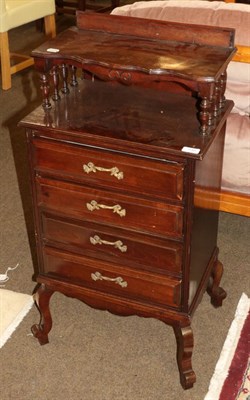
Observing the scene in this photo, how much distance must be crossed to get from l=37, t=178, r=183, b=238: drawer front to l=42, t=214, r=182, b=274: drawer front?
0.10 feet

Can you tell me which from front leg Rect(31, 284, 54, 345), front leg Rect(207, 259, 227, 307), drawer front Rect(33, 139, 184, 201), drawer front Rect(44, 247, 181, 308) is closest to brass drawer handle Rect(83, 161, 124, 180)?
drawer front Rect(33, 139, 184, 201)

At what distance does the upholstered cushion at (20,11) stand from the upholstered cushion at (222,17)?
1659 millimetres

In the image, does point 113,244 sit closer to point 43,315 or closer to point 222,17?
point 43,315

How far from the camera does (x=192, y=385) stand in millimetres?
1899

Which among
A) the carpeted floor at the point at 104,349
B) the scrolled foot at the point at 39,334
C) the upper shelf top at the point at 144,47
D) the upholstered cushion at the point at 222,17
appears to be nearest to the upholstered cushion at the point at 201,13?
the upholstered cushion at the point at 222,17

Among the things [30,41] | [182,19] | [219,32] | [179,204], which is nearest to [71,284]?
[179,204]

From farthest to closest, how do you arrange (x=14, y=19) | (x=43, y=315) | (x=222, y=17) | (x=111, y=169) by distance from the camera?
(x=14, y=19), (x=222, y=17), (x=43, y=315), (x=111, y=169)

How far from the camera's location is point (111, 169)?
161 centimetres

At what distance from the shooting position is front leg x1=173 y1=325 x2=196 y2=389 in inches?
70.2

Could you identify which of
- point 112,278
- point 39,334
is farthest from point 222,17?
point 39,334

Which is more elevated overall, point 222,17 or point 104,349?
point 222,17

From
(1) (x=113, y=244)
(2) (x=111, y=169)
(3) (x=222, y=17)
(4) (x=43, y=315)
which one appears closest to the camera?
(2) (x=111, y=169)

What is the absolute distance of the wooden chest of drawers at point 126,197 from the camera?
1.58m

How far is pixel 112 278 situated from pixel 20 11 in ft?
8.48
